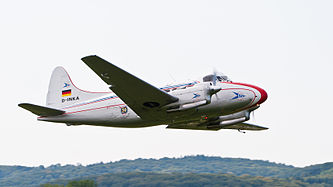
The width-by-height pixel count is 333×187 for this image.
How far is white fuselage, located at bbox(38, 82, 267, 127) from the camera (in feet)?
80.1

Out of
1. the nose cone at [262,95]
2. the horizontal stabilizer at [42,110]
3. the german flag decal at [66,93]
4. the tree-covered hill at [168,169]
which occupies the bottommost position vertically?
the horizontal stabilizer at [42,110]

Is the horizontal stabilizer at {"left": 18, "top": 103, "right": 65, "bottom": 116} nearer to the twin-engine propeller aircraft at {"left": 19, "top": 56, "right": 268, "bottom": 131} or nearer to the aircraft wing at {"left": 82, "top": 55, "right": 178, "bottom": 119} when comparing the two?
the twin-engine propeller aircraft at {"left": 19, "top": 56, "right": 268, "bottom": 131}

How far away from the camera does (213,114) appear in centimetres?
2606

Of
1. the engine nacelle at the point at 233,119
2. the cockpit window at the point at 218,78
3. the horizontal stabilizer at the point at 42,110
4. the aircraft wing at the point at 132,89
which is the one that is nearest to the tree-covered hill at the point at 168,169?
the engine nacelle at the point at 233,119

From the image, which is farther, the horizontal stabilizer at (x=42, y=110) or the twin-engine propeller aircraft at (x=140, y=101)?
the horizontal stabilizer at (x=42, y=110)

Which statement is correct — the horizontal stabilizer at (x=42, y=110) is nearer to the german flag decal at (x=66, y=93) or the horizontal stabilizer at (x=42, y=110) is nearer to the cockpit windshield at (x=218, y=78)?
the german flag decal at (x=66, y=93)

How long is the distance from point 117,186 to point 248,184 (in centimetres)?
3872

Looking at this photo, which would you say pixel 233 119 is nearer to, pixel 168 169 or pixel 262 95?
pixel 262 95

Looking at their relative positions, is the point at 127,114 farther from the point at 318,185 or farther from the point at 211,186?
the point at 318,185

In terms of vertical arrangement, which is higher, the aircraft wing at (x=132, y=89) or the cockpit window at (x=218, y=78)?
the cockpit window at (x=218, y=78)

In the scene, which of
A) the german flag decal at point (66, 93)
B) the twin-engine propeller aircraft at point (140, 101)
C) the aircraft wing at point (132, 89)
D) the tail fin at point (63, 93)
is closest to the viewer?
the aircraft wing at point (132, 89)

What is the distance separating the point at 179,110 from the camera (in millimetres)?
24328

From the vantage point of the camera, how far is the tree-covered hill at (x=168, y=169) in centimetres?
15838

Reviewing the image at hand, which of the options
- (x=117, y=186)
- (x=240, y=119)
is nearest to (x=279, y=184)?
(x=117, y=186)
